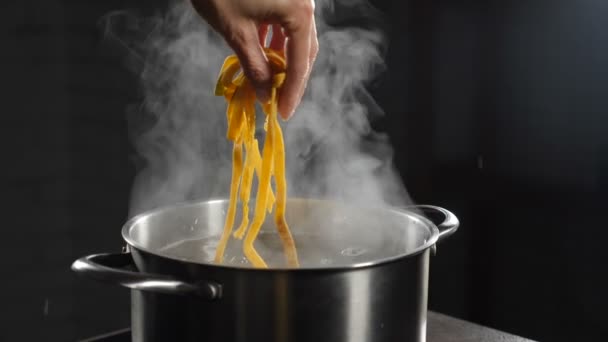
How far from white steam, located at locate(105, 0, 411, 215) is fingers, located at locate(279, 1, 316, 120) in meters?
0.49

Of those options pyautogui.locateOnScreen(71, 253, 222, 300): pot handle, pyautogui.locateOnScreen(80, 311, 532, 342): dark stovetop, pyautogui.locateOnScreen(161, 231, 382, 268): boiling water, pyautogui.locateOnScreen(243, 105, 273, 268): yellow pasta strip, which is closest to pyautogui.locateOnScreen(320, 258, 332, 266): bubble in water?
pyautogui.locateOnScreen(161, 231, 382, 268): boiling water

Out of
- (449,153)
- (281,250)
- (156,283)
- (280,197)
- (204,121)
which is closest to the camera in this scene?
(156,283)

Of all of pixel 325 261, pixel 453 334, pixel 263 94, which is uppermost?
pixel 263 94

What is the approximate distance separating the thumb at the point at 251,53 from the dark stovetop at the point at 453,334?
557mm

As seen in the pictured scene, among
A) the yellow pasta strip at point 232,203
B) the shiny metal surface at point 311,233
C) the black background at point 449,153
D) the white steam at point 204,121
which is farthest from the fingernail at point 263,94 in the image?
the black background at point 449,153

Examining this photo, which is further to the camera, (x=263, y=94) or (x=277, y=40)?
(x=277, y=40)

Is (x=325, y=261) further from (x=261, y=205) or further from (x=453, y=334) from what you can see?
Answer: (x=453, y=334)

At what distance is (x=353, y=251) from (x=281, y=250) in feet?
0.40

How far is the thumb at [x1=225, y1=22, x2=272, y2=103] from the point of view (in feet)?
2.94

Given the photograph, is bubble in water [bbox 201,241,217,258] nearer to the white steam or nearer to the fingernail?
the fingernail

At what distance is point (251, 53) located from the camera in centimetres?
91

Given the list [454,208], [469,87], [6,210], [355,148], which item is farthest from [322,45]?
[6,210]

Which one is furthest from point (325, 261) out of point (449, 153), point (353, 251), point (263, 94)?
point (449, 153)

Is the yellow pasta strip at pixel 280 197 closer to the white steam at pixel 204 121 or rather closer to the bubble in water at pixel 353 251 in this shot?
the bubble in water at pixel 353 251
